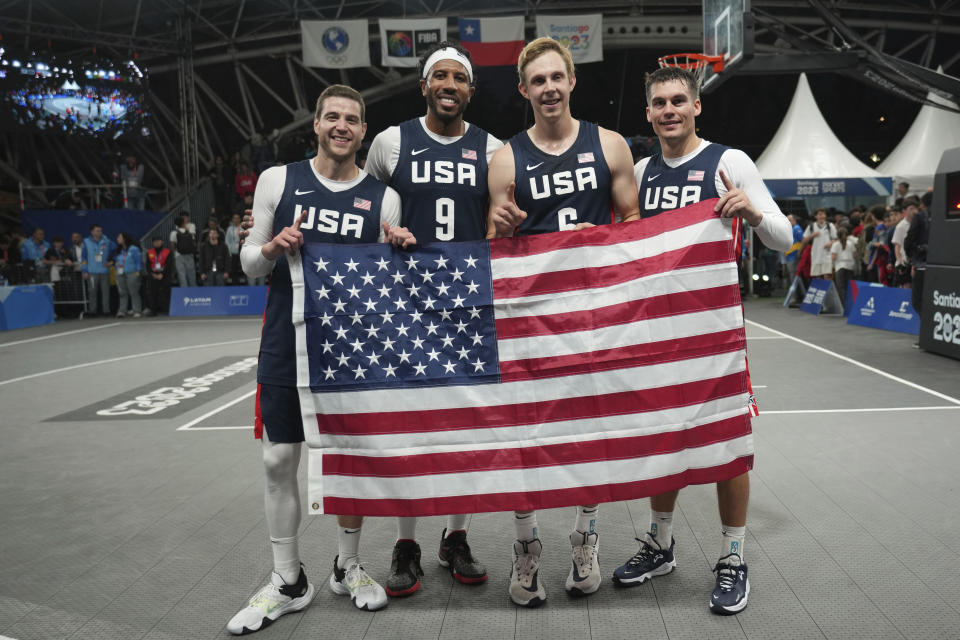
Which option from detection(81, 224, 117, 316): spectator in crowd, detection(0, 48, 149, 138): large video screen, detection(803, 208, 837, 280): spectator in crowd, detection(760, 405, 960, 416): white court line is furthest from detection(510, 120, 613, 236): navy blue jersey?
detection(0, 48, 149, 138): large video screen

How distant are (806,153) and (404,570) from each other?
16.2 metres

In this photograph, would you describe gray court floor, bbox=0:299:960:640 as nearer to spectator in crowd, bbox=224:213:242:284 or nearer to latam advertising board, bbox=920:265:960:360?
latam advertising board, bbox=920:265:960:360

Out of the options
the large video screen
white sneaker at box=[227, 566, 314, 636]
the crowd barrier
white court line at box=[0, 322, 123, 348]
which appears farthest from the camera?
the large video screen

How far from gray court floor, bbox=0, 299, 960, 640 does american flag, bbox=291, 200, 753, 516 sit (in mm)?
508

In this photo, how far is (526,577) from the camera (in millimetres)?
3133

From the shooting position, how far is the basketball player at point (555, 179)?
123 inches

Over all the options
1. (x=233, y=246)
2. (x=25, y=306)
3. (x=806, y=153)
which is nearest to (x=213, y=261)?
(x=233, y=246)

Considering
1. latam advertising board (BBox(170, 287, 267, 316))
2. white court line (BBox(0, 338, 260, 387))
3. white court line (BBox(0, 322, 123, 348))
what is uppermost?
latam advertising board (BBox(170, 287, 267, 316))

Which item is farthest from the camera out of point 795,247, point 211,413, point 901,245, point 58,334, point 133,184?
point 133,184

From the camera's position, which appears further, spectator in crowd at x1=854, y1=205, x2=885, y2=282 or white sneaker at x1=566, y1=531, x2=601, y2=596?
spectator in crowd at x1=854, y1=205, x2=885, y2=282

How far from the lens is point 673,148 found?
321 cm

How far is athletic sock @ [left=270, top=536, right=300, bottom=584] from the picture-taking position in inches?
122

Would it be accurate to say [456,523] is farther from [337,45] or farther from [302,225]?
[337,45]

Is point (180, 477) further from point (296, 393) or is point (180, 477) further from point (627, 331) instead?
point (627, 331)
